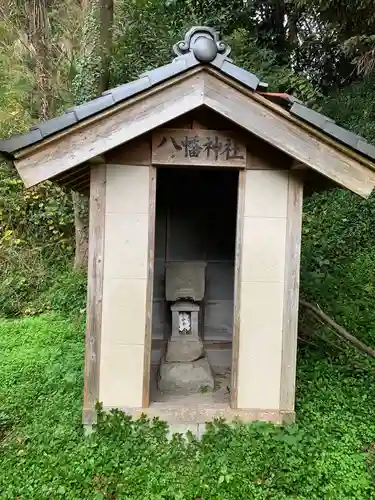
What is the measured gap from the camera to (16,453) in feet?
11.5

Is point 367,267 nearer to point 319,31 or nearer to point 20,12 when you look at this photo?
point 319,31

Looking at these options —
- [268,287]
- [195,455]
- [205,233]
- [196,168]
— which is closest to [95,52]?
[205,233]

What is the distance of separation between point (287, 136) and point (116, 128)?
1.24 m

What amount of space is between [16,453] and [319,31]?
11.1 m

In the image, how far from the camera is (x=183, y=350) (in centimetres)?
470

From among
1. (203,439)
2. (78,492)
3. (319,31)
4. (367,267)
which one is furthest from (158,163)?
(319,31)

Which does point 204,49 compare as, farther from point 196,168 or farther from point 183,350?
point 183,350

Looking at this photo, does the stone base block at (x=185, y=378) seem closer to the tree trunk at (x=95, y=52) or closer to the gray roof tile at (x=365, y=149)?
the gray roof tile at (x=365, y=149)

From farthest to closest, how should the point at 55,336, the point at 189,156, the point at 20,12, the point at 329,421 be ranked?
the point at 20,12, the point at 55,336, the point at 329,421, the point at 189,156

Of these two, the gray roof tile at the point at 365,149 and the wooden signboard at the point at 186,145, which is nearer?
the gray roof tile at the point at 365,149

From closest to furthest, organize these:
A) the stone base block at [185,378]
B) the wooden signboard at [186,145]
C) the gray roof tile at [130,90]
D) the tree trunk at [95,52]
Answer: the gray roof tile at [130,90], the wooden signboard at [186,145], the stone base block at [185,378], the tree trunk at [95,52]

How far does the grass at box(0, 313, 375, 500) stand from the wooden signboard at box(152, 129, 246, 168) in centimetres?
208

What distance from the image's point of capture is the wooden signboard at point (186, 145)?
3506 millimetres

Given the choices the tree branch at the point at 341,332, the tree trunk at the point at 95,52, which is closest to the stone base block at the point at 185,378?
the tree branch at the point at 341,332
